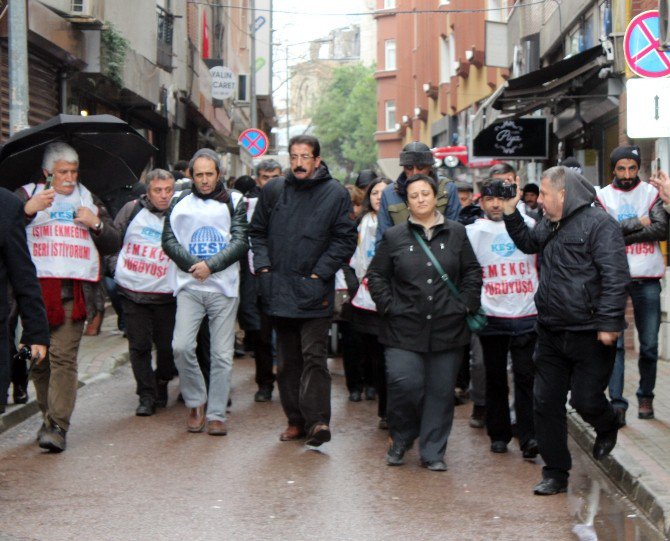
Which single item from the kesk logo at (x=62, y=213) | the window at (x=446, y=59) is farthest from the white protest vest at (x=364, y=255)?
the window at (x=446, y=59)

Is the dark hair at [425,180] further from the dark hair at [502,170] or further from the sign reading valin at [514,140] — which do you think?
the sign reading valin at [514,140]

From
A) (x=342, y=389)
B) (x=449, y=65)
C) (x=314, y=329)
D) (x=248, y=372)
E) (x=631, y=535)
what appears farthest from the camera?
(x=449, y=65)

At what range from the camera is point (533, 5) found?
25.0 m

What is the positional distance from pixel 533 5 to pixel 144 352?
16.6 metres

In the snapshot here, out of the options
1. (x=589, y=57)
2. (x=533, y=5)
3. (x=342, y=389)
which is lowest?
(x=342, y=389)

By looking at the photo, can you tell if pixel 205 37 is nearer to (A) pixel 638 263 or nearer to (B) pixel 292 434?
(A) pixel 638 263

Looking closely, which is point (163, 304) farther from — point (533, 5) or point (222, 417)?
point (533, 5)

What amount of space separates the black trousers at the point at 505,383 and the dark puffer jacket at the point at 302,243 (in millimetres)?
1120

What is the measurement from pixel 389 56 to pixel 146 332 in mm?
64875

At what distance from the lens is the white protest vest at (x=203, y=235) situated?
9.34m

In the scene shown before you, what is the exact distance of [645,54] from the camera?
10.3m

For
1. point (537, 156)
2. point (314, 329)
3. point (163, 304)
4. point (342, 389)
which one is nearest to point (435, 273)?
point (314, 329)

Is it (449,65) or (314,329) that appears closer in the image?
(314,329)

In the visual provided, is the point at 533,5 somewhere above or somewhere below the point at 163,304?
above
